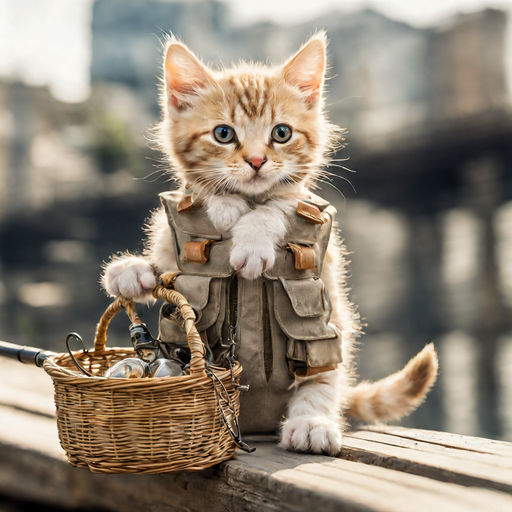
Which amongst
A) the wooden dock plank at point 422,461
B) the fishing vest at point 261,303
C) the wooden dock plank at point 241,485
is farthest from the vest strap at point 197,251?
the wooden dock plank at point 422,461

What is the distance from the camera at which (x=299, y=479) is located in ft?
4.46

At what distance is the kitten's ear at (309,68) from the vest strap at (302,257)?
20.6 inches

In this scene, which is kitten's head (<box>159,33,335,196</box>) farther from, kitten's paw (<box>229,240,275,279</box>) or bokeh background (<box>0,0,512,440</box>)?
bokeh background (<box>0,0,512,440</box>)

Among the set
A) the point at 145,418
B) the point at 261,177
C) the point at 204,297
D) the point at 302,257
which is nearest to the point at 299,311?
the point at 302,257

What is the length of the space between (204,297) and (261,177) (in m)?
0.37

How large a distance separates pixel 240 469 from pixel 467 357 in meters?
11.7

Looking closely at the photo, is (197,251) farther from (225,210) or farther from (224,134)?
(224,134)

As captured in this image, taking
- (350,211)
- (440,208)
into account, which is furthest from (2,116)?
(440,208)

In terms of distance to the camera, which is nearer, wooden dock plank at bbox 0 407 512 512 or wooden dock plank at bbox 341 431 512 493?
wooden dock plank at bbox 0 407 512 512

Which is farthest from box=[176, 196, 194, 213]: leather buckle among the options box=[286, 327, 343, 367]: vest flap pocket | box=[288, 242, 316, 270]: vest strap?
box=[286, 327, 343, 367]: vest flap pocket

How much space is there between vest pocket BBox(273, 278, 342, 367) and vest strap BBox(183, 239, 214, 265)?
0.20 meters

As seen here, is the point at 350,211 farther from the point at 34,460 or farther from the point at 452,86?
the point at 34,460

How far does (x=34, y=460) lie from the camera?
6.55 ft

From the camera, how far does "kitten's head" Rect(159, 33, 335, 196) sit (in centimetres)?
177
